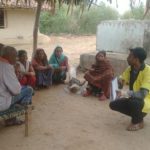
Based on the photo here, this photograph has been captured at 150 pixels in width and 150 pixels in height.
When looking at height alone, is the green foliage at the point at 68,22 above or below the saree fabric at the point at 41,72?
above

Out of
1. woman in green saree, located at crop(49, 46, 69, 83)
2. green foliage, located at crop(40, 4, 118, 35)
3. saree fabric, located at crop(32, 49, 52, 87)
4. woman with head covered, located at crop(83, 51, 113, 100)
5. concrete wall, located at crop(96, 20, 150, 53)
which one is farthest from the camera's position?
green foliage, located at crop(40, 4, 118, 35)

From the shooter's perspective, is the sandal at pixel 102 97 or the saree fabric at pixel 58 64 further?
the saree fabric at pixel 58 64

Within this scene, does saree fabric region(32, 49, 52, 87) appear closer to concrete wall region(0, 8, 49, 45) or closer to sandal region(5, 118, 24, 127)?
sandal region(5, 118, 24, 127)

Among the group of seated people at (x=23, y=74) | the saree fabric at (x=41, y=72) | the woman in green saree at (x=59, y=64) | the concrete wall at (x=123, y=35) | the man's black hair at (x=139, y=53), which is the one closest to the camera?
the group of seated people at (x=23, y=74)

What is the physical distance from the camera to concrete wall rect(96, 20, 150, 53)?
10261 millimetres

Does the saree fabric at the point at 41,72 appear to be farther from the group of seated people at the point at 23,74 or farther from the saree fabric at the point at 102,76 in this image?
the saree fabric at the point at 102,76

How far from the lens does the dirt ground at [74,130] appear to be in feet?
16.4

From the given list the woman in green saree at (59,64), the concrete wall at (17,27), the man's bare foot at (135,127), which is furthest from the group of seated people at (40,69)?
the concrete wall at (17,27)

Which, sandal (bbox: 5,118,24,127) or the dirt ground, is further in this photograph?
sandal (bbox: 5,118,24,127)

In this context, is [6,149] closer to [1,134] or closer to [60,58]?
[1,134]

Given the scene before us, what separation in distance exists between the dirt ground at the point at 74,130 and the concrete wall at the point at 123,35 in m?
3.58

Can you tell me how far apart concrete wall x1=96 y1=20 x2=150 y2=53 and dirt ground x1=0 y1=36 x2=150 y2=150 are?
11.7 feet

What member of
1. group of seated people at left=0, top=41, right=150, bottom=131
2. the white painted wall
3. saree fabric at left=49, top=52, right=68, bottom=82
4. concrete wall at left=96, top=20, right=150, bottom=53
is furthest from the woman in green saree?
the white painted wall

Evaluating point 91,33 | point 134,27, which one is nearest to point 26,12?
point 91,33
